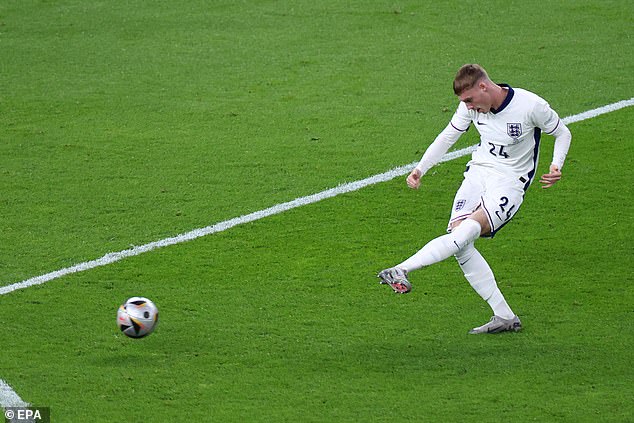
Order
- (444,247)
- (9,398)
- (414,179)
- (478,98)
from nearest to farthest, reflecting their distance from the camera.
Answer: (9,398)
(444,247)
(478,98)
(414,179)

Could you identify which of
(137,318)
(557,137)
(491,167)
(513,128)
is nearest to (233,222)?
(137,318)

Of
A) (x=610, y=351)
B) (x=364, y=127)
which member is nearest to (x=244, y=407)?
(x=610, y=351)

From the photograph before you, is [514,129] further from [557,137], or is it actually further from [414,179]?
[414,179]

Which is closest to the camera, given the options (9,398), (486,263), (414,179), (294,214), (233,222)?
(9,398)

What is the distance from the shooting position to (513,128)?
7.22 meters

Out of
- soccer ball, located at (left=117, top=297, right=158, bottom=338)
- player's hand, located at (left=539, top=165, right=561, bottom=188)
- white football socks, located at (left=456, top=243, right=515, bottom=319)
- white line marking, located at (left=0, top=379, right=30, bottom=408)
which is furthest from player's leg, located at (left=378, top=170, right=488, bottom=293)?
white line marking, located at (left=0, top=379, right=30, bottom=408)

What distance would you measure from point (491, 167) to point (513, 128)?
0.30 metres

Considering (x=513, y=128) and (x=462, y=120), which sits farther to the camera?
(x=462, y=120)

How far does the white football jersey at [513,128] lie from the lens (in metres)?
7.20

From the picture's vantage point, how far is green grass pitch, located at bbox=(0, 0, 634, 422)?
6664 millimetres

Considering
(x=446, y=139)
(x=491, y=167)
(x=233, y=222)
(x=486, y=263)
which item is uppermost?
(x=233, y=222)

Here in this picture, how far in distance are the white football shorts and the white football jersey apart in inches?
2.2

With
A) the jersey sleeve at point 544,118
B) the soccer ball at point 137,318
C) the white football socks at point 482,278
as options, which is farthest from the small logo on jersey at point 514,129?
the soccer ball at point 137,318

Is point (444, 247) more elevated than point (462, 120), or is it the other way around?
point (462, 120)
